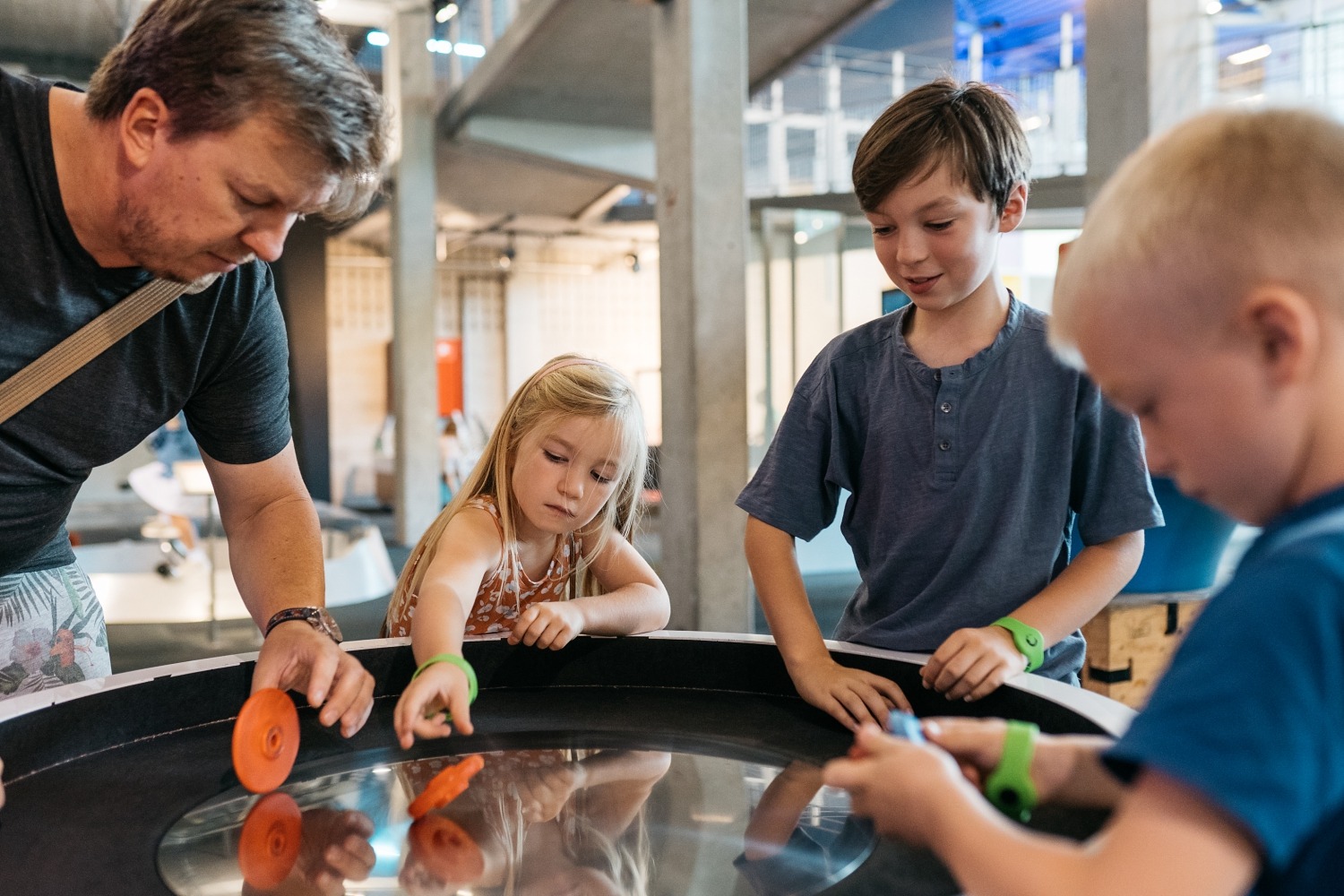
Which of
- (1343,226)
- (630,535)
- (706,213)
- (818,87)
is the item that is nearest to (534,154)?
(818,87)

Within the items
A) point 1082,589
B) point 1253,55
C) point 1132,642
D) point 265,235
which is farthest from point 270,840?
point 1253,55

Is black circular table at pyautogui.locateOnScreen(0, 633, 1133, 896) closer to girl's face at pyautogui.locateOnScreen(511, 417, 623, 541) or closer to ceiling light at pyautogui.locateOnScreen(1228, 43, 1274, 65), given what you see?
girl's face at pyautogui.locateOnScreen(511, 417, 623, 541)

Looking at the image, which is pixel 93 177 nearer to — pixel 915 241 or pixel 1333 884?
pixel 915 241

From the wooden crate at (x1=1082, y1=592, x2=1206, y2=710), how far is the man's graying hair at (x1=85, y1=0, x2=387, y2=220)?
85.0 inches

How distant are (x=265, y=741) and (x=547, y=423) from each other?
2.48 ft

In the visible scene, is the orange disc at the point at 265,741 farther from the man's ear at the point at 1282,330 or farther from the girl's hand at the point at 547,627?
the man's ear at the point at 1282,330

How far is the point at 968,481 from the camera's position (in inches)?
53.9

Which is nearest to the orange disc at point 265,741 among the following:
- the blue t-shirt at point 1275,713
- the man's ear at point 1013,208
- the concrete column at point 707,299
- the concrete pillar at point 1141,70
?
the blue t-shirt at point 1275,713

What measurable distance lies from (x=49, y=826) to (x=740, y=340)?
3.38 metres

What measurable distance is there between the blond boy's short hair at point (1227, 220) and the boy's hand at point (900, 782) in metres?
0.29

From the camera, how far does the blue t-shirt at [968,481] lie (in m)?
1.34

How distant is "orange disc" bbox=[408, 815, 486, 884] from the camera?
0.86 metres

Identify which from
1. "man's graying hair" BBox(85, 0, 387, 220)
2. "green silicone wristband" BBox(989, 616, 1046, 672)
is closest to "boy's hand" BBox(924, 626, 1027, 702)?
"green silicone wristband" BBox(989, 616, 1046, 672)

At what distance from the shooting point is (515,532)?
1.69m
